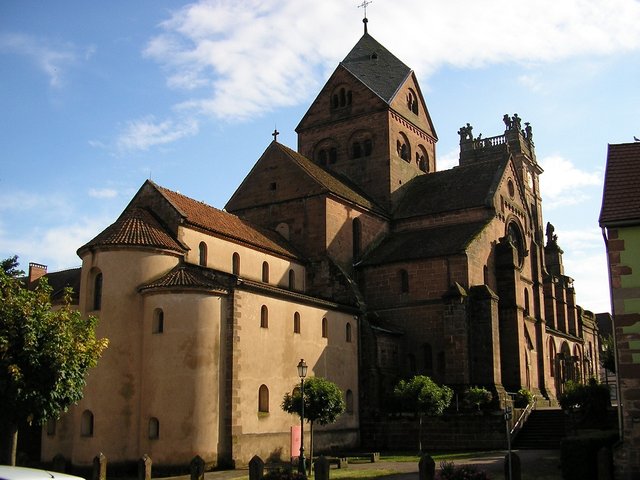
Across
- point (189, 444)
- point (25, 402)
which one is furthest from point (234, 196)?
point (25, 402)

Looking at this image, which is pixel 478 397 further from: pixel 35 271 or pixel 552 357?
pixel 35 271

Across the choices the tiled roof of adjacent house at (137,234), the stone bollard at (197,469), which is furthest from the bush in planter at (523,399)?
the stone bollard at (197,469)

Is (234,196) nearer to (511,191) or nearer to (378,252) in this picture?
(378,252)

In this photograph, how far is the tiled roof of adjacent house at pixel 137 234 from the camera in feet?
116

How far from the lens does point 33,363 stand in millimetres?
24422

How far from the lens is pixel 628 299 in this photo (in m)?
24.9

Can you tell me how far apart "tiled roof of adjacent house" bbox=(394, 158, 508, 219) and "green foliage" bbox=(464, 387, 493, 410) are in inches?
543

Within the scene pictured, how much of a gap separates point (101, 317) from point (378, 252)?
20967 mm

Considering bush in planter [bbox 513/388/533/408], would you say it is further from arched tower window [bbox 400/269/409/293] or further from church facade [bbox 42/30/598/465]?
arched tower window [bbox 400/269/409/293]

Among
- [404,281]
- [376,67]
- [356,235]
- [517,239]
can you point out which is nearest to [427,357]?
[404,281]

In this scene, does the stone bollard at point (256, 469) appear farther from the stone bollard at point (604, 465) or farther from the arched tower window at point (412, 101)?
the arched tower window at point (412, 101)

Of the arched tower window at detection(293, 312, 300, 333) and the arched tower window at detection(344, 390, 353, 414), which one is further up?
the arched tower window at detection(293, 312, 300, 333)

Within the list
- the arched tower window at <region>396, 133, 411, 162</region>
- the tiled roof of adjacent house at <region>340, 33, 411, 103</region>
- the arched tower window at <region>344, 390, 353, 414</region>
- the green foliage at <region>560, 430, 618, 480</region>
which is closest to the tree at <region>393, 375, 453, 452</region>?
the arched tower window at <region>344, 390, 353, 414</region>

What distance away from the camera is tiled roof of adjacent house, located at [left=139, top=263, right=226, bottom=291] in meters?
34.0
